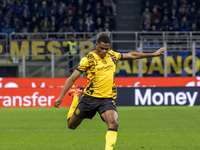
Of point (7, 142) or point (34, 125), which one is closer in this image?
point (7, 142)

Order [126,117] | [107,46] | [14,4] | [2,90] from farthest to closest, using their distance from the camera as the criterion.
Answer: [14,4], [2,90], [126,117], [107,46]

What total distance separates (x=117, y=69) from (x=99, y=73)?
13.7m

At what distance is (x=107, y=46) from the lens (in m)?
6.79

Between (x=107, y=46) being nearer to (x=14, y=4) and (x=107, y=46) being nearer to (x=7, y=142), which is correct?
(x=7, y=142)

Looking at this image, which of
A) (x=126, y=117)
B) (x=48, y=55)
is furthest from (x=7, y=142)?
(x=48, y=55)

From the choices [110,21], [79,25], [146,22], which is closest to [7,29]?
[79,25]

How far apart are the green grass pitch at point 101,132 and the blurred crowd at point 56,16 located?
903 centimetres

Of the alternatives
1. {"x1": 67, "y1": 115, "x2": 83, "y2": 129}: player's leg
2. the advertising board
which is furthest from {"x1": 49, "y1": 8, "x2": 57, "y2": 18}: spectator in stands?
{"x1": 67, "y1": 115, "x2": 83, "y2": 129}: player's leg

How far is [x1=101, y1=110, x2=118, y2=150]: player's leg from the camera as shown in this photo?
653 cm

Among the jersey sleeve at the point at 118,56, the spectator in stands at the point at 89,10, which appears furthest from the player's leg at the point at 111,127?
the spectator in stands at the point at 89,10

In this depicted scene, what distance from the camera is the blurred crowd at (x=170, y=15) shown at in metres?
24.6

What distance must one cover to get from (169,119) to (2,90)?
7681 millimetres

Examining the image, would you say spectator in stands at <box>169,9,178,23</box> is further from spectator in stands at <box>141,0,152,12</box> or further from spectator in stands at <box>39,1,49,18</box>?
spectator in stands at <box>39,1,49,18</box>

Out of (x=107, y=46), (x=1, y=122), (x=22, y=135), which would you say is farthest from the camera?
(x=1, y=122)
